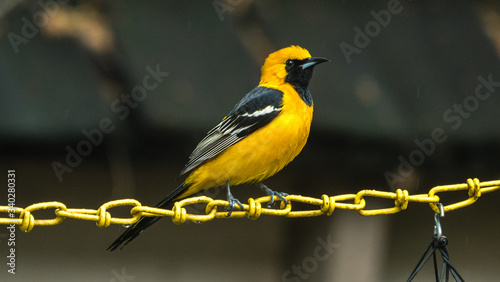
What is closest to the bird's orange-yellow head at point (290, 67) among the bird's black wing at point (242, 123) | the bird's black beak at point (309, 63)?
the bird's black beak at point (309, 63)

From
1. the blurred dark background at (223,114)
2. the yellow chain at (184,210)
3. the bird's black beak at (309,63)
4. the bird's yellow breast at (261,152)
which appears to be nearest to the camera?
the yellow chain at (184,210)

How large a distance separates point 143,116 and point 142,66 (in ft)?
1.14

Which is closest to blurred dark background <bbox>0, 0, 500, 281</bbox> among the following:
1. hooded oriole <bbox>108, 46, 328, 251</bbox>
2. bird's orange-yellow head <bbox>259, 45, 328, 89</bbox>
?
bird's orange-yellow head <bbox>259, 45, 328, 89</bbox>

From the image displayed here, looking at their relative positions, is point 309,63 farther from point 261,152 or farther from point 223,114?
point 223,114

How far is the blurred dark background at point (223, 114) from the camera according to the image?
378cm

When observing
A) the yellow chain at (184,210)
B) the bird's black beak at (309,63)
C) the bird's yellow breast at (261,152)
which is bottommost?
the yellow chain at (184,210)

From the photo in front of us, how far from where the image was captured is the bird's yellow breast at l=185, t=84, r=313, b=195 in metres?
2.81

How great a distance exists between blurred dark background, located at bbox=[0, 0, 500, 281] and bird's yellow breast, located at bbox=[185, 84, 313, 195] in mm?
871

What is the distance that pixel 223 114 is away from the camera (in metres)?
3.75

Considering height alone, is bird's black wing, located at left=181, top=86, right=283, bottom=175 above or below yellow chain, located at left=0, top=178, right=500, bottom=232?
above

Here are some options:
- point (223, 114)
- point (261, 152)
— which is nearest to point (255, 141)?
point (261, 152)

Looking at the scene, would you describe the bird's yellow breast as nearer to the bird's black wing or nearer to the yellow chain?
the bird's black wing

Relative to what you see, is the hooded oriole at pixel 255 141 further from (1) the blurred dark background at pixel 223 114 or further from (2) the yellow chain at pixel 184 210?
(1) the blurred dark background at pixel 223 114

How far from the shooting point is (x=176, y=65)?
397cm
